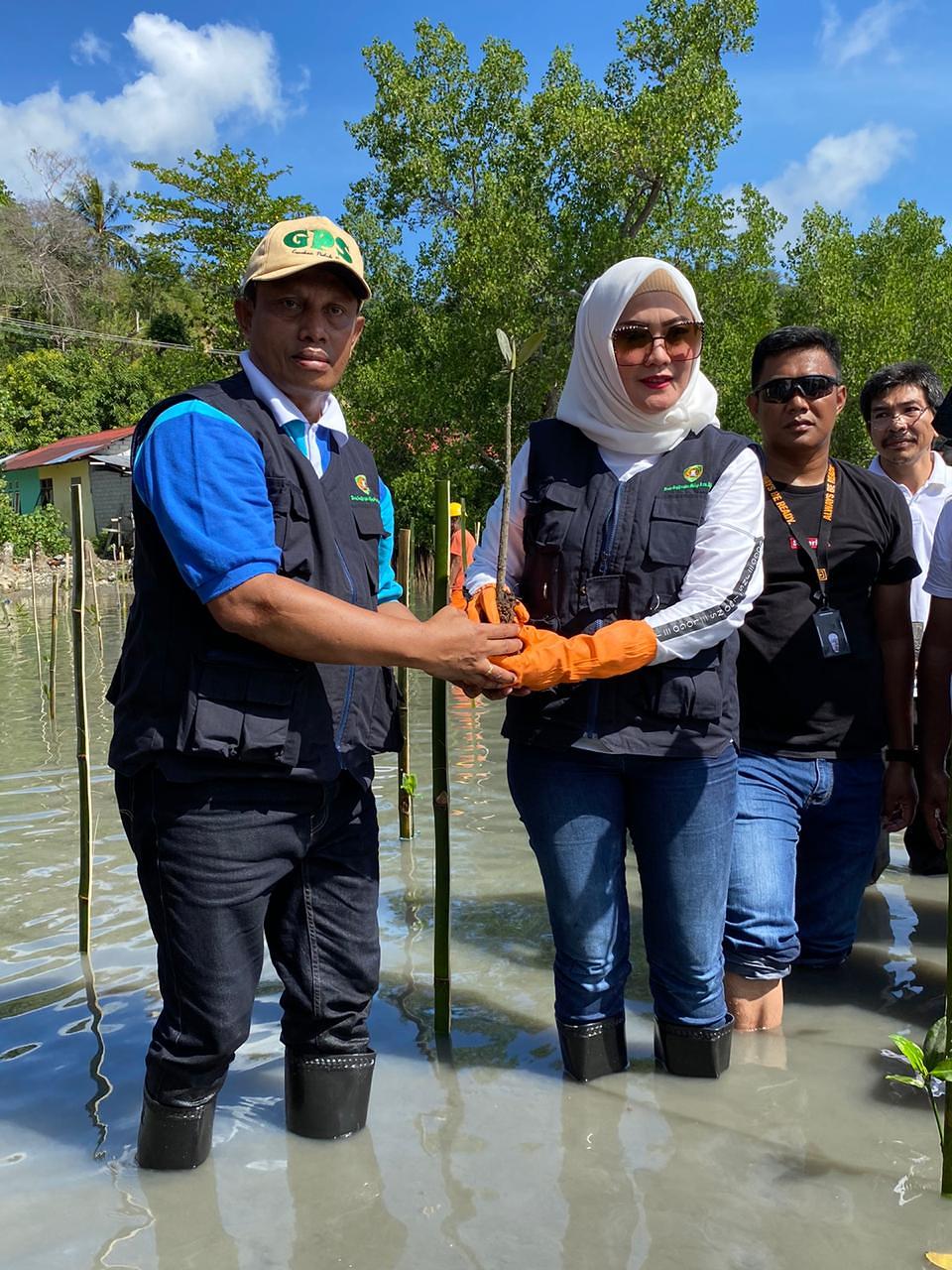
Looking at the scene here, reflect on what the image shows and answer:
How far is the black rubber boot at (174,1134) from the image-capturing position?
2.65 m

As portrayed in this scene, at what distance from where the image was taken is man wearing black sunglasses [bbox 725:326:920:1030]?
3490mm

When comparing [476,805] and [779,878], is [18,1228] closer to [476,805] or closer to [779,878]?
[779,878]

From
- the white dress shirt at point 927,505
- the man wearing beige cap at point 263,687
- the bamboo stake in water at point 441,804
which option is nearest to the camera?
the man wearing beige cap at point 263,687

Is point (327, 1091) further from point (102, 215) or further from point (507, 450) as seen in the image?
point (102, 215)

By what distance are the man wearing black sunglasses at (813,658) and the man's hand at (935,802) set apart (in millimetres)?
63

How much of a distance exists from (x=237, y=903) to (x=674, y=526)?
1.45 meters

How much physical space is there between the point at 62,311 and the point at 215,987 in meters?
48.2

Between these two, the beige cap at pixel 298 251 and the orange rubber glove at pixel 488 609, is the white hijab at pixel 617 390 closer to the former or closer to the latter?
the orange rubber glove at pixel 488 609

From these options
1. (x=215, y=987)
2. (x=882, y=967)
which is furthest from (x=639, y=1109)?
(x=882, y=967)

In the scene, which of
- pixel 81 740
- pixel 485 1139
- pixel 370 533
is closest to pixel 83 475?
pixel 81 740

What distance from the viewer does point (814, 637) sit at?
3531mm

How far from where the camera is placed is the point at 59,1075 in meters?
3.34

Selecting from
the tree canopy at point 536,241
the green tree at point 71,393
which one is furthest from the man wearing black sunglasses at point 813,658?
the green tree at point 71,393

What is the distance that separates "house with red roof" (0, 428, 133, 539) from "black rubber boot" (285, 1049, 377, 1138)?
2900cm
